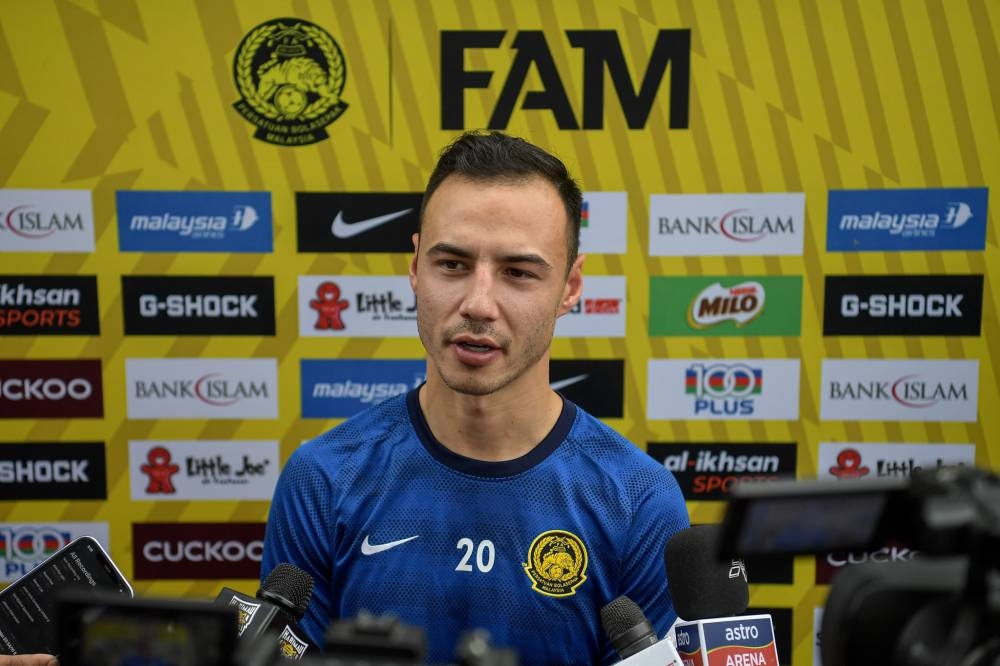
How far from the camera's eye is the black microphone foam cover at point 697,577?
107 cm

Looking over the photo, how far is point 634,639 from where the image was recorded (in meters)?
1.01

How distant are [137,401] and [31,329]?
39 cm

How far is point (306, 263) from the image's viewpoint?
2.32m

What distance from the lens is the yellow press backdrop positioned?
2.24 m

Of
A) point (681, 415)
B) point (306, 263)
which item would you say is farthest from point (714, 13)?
point (306, 263)

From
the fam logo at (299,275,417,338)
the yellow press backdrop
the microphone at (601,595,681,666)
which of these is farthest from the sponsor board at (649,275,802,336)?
the microphone at (601,595,681,666)

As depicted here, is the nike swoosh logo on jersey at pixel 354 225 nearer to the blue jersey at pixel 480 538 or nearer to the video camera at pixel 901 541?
the blue jersey at pixel 480 538

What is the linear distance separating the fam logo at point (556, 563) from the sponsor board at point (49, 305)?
68.3 inches

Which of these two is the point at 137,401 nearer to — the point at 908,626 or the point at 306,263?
the point at 306,263

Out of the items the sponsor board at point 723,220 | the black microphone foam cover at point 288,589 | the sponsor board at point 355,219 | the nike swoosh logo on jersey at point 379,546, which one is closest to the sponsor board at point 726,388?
the sponsor board at point 723,220

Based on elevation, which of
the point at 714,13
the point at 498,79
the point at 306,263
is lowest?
the point at 306,263

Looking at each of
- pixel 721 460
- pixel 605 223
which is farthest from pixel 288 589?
pixel 721 460

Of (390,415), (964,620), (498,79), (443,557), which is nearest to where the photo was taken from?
(964,620)

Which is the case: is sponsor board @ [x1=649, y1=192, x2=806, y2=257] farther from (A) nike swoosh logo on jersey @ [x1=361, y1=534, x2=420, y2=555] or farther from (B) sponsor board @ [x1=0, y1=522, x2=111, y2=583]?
(B) sponsor board @ [x1=0, y1=522, x2=111, y2=583]
